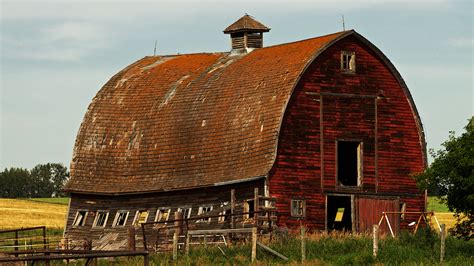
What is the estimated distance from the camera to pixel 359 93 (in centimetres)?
4494

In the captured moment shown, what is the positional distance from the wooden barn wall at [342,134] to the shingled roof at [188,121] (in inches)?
25.0

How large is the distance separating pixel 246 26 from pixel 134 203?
340 inches

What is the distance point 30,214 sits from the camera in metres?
76.3

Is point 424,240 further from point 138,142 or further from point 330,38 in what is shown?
point 138,142

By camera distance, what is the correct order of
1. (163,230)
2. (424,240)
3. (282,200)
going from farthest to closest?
1. (163,230)
2. (282,200)
3. (424,240)

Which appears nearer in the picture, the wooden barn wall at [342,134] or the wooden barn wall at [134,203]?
the wooden barn wall at [342,134]

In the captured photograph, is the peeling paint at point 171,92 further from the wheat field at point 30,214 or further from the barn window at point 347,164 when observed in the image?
the wheat field at point 30,214

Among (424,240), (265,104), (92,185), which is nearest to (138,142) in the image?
(92,185)

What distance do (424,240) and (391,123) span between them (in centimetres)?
806

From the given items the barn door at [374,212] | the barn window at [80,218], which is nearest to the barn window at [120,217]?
the barn window at [80,218]

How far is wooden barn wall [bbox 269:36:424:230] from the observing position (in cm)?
4334

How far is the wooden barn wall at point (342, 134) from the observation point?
4334cm

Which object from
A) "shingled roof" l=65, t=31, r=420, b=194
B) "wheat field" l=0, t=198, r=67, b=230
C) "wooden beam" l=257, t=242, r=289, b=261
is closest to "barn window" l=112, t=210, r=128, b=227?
"shingled roof" l=65, t=31, r=420, b=194

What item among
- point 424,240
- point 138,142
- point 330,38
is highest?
point 330,38
